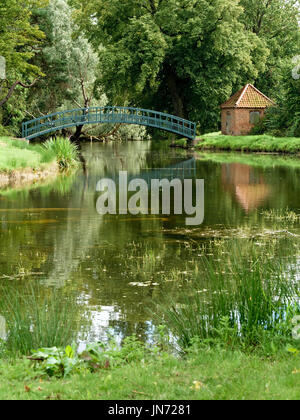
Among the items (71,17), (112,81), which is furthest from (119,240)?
(71,17)

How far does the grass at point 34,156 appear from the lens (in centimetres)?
2164

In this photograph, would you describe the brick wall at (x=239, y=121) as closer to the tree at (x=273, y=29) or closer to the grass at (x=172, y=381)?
the tree at (x=273, y=29)

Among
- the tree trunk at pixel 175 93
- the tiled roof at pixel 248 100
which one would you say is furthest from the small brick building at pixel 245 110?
the tree trunk at pixel 175 93

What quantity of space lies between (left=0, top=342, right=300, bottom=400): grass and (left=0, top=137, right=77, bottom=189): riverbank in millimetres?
15154

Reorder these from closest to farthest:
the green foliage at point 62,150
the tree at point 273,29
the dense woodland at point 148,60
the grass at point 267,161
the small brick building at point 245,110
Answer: the green foliage at point 62,150 → the grass at point 267,161 → the dense woodland at point 148,60 → the small brick building at point 245,110 → the tree at point 273,29

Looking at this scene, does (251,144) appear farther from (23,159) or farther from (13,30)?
(23,159)

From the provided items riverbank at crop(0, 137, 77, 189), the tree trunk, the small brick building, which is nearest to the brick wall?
the small brick building

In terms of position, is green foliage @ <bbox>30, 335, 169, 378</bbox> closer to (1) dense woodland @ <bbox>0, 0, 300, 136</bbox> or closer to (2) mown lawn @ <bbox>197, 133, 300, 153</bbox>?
(2) mown lawn @ <bbox>197, 133, 300, 153</bbox>

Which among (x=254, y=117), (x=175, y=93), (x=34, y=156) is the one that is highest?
(x=175, y=93)

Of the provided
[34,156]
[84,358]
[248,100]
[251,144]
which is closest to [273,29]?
[248,100]

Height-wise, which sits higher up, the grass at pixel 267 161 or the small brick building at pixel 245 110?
the small brick building at pixel 245 110

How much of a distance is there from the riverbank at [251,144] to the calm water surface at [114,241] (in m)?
13.5

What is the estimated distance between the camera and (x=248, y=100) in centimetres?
4366

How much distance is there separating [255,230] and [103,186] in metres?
9.35
